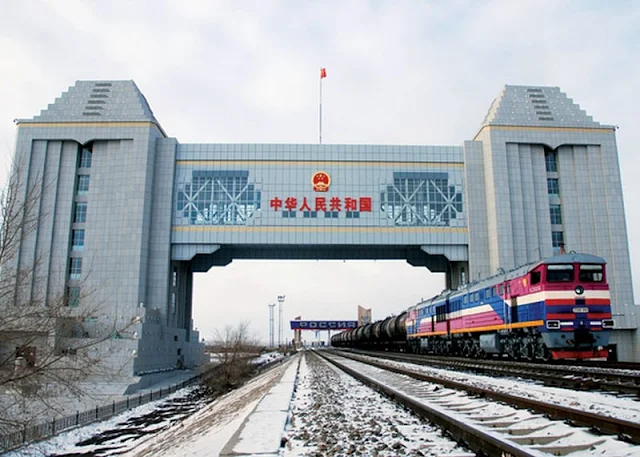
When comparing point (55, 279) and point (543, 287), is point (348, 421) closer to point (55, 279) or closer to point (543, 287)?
point (543, 287)

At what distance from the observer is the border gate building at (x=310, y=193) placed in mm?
52781

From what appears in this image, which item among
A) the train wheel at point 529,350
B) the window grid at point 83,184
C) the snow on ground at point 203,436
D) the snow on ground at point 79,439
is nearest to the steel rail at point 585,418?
the snow on ground at point 203,436

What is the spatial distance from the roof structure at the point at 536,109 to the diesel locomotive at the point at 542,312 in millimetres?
31715

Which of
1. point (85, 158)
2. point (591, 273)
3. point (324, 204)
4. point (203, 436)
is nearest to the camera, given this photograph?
point (203, 436)

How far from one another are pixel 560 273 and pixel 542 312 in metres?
1.73

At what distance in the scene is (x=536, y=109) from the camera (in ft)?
186

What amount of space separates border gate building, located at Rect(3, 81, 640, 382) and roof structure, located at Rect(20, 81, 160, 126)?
15cm

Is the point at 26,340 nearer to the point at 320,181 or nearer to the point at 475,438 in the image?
the point at 475,438

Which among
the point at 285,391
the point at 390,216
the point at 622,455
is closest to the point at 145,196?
the point at 390,216

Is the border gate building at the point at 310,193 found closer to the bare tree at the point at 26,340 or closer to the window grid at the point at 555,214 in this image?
the window grid at the point at 555,214

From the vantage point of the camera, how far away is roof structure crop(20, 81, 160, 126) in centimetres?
5466

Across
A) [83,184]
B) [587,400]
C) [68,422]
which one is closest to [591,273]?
[587,400]

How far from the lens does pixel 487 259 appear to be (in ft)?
177

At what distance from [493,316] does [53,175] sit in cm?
4713
